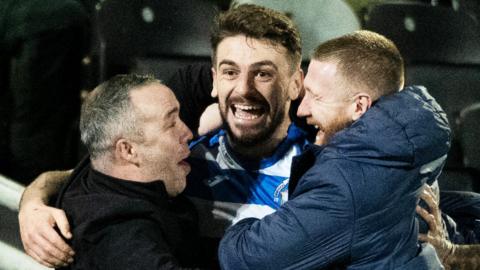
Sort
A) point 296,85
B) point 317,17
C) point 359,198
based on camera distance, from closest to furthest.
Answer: point 359,198 → point 296,85 → point 317,17

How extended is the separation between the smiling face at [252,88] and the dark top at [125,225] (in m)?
0.35

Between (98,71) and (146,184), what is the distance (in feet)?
4.34

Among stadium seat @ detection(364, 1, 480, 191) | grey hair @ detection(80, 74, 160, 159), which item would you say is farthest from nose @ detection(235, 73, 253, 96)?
stadium seat @ detection(364, 1, 480, 191)

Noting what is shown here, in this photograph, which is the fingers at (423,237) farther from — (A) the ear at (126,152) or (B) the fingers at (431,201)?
(A) the ear at (126,152)

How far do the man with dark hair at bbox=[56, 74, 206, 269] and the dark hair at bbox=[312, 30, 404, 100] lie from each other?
0.38 metres

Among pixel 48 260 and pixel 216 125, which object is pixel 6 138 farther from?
pixel 48 260

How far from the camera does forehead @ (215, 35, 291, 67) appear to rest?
1.92 m

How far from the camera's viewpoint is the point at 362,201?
133 cm

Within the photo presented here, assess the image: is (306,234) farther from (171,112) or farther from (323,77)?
(171,112)

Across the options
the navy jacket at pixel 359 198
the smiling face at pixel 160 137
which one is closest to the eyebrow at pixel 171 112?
the smiling face at pixel 160 137

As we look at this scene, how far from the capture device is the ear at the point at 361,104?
57.9 inches

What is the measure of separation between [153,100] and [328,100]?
38 centimetres

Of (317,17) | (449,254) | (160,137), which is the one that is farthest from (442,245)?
(317,17)

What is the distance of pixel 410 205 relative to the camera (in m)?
1.41
